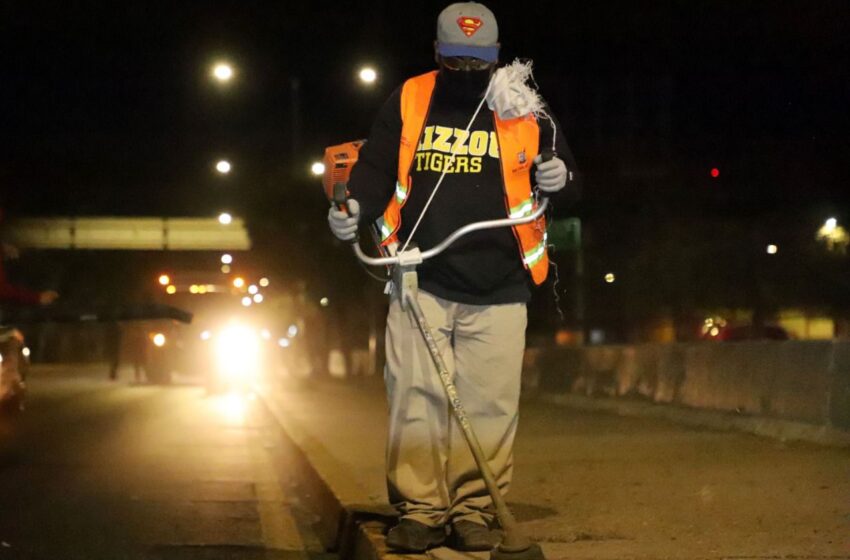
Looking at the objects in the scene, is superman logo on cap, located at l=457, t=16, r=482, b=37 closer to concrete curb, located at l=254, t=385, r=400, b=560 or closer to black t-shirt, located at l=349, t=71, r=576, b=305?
black t-shirt, located at l=349, t=71, r=576, b=305

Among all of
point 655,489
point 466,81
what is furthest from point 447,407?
point 655,489

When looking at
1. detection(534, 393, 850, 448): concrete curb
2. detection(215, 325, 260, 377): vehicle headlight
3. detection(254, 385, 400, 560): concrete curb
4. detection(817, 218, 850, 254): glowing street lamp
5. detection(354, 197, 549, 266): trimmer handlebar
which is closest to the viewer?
detection(354, 197, 549, 266): trimmer handlebar

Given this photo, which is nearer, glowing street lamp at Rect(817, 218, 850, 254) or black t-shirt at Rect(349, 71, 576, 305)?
black t-shirt at Rect(349, 71, 576, 305)

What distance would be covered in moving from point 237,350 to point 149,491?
21.3 m

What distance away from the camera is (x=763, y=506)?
6734mm

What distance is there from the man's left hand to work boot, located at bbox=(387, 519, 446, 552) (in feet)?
4.91

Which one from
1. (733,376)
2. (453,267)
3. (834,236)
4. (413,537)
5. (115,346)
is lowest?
(413,537)

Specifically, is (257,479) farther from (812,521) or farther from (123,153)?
(123,153)

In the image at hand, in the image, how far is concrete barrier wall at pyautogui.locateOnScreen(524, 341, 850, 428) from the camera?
9.66 metres

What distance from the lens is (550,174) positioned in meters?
5.10

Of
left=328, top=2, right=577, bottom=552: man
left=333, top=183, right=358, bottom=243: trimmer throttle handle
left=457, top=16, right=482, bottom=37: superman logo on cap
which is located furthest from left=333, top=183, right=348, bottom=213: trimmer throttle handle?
left=457, top=16, right=482, bottom=37: superman logo on cap

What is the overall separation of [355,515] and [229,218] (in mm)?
36192

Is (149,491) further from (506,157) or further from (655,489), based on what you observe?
(506,157)

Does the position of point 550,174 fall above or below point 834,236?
below
